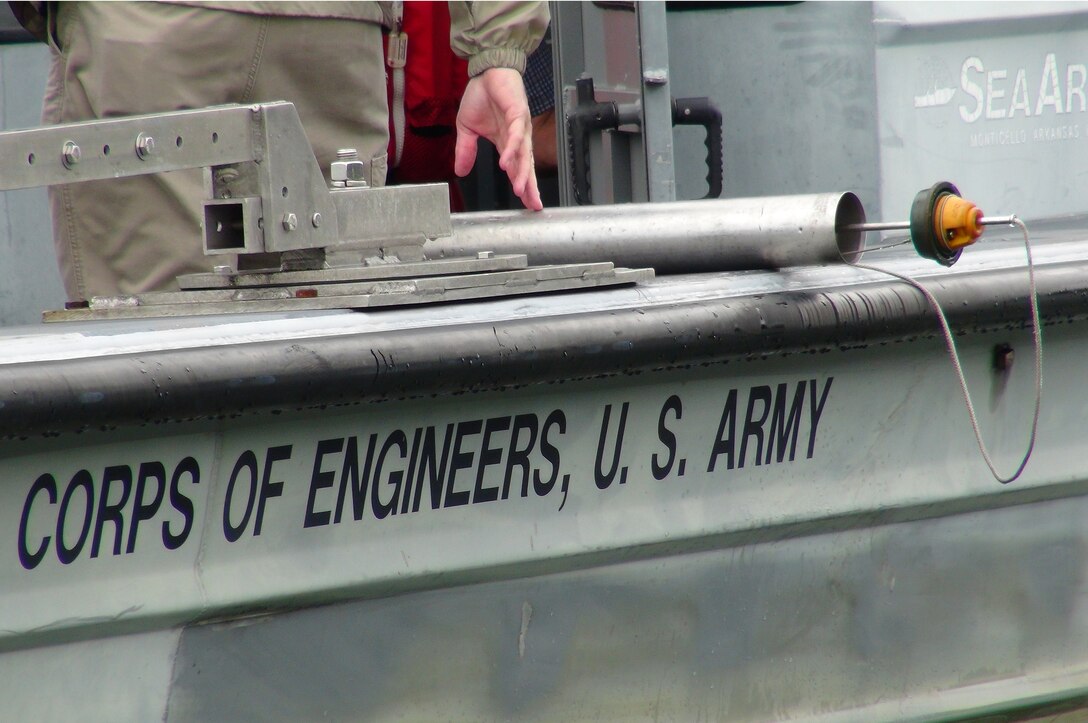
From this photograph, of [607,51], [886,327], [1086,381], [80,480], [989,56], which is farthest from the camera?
[607,51]

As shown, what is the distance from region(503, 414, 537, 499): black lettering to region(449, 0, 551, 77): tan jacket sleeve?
66 centimetres

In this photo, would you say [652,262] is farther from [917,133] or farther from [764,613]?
[917,133]

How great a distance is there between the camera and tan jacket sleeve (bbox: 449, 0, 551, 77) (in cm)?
206

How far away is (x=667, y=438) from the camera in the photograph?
1.75 metres

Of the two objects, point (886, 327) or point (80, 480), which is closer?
point (80, 480)

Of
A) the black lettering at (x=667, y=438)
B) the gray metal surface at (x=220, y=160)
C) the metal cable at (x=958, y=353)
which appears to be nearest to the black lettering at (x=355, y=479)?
the gray metal surface at (x=220, y=160)

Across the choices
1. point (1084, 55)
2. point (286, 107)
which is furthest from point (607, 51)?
point (286, 107)

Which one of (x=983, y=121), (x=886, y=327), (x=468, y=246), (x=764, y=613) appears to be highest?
(x=983, y=121)

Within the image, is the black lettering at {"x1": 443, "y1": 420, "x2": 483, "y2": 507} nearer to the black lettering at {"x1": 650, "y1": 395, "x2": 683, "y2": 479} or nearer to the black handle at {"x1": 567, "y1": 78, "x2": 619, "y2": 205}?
the black lettering at {"x1": 650, "y1": 395, "x2": 683, "y2": 479}

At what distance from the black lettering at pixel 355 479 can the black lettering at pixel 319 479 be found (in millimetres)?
12

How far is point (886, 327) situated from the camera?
6.06 ft

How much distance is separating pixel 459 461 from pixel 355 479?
13cm

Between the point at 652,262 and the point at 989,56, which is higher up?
the point at 989,56

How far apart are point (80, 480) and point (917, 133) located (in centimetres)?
177
